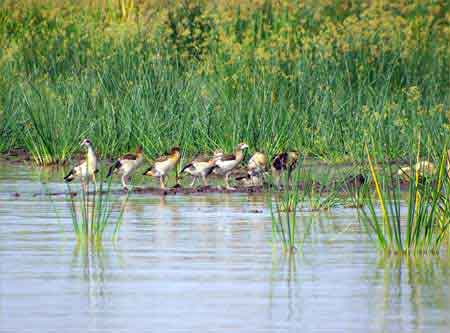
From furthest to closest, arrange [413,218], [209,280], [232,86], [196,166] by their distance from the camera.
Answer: [232,86], [196,166], [413,218], [209,280]

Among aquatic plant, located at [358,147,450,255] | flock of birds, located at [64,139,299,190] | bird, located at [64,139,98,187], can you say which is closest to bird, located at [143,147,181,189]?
flock of birds, located at [64,139,299,190]

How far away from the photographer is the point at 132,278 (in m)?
10.1

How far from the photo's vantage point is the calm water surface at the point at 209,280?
28.0 feet

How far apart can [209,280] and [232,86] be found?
36.6ft

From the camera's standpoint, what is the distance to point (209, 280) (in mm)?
9992

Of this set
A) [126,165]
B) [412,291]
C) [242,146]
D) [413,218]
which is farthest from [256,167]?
[412,291]

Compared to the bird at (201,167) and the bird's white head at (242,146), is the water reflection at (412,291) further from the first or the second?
the bird's white head at (242,146)

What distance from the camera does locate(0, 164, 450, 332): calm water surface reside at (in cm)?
853

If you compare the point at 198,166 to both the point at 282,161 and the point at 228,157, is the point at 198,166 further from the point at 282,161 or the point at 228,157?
the point at 282,161

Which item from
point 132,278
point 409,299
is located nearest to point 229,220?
point 132,278

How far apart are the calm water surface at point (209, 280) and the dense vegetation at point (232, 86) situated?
15.1ft

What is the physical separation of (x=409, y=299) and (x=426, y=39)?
14.1 metres

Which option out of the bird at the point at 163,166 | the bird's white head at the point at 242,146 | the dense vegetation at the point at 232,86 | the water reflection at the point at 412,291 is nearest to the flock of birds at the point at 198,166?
the bird at the point at 163,166

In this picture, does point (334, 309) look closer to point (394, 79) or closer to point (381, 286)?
point (381, 286)
